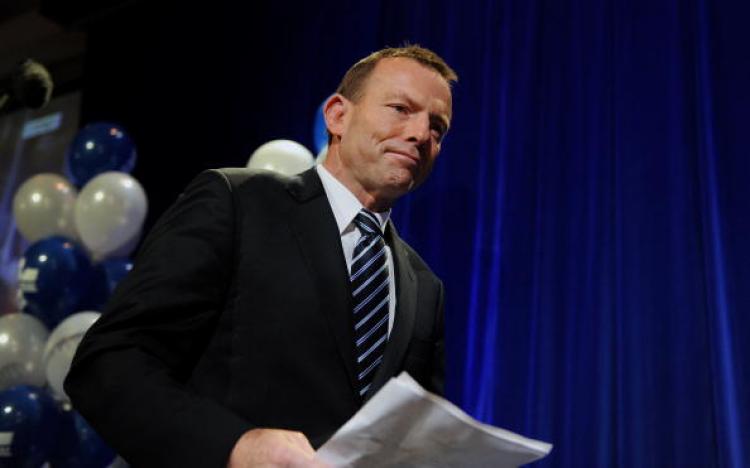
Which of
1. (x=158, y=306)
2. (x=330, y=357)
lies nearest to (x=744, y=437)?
(x=330, y=357)

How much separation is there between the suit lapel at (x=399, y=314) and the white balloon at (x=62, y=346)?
1.89 metres

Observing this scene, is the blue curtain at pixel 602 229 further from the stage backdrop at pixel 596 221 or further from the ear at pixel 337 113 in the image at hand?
the ear at pixel 337 113

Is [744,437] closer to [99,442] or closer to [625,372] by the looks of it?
[625,372]

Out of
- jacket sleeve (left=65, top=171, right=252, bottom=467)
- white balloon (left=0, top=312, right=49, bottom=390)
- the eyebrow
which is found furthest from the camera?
white balloon (left=0, top=312, right=49, bottom=390)

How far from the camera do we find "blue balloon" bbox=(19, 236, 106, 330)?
10.6ft

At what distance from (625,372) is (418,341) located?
4.43ft

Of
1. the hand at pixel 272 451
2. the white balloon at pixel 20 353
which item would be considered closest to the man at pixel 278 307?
the hand at pixel 272 451

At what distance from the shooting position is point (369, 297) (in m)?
1.30

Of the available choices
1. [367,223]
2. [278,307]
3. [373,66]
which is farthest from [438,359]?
[373,66]

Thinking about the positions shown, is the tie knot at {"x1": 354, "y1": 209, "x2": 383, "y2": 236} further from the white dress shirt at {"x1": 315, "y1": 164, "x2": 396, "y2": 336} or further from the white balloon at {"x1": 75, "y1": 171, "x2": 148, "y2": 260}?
the white balloon at {"x1": 75, "y1": 171, "x2": 148, "y2": 260}

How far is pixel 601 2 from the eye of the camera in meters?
2.96

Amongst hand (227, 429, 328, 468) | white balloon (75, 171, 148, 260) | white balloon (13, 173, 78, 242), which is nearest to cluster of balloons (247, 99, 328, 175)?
white balloon (75, 171, 148, 260)

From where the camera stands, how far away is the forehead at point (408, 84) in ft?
4.83

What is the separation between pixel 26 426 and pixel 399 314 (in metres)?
2.12
